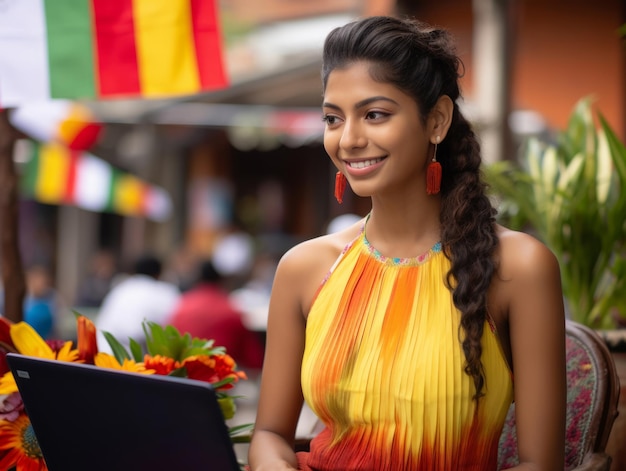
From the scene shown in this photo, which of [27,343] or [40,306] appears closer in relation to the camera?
[27,343]

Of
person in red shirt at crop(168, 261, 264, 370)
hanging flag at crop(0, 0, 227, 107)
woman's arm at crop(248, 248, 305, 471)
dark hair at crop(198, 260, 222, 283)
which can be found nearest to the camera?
woman's arm at crop(248, 248, 305, 471)

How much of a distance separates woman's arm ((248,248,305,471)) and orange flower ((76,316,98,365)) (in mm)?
399

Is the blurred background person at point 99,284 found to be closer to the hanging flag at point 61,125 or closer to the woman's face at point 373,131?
the hanging flag at point 61,125

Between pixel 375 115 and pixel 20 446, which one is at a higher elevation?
pixel 375 115

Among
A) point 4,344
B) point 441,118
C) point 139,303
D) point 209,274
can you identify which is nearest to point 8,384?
point 4,344

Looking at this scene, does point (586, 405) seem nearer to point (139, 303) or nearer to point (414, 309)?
point (414, 309)

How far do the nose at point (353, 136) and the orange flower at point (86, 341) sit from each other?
68cm

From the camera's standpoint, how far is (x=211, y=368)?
7.00 ft

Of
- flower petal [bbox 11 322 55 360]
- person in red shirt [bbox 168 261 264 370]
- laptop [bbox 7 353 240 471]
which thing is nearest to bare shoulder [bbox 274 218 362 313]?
flower petal [bbox 11 322 55 360]

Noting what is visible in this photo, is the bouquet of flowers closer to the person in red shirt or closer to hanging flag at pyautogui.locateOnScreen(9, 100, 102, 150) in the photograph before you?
the person in red shirt

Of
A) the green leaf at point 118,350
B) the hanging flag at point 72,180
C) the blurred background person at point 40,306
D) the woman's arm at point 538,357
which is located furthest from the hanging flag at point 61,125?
the woman's arm at point 538,357

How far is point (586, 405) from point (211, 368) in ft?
2.97

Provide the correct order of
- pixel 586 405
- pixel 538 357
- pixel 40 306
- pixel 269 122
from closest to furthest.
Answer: pixel 538 357 → pixel 586 405 → pixel 40 306 → pixel 269 122

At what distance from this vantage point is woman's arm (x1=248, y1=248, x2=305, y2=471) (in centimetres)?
217
